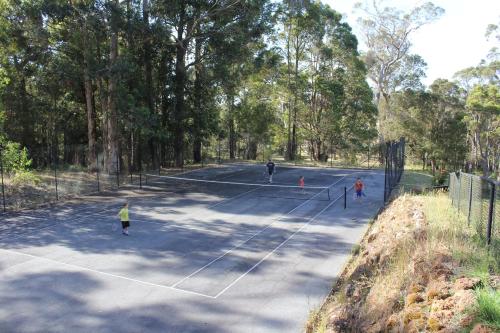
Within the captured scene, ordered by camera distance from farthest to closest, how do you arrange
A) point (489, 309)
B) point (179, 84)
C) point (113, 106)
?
point (179, 84) → point (113, 106) → point (489, 309)

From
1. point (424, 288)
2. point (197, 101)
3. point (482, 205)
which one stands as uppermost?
point (197, 101)

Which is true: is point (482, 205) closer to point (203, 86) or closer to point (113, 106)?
point (113, 106)

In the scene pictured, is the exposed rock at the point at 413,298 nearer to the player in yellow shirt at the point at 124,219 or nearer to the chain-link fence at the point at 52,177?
the player in yellow shirt at the point at 124,219

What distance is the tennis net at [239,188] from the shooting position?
23469 millimetres

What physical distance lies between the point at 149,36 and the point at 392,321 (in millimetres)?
29143

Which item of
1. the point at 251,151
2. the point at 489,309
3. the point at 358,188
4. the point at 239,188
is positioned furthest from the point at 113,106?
the point at 489,309

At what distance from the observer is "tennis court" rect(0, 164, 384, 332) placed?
29.1ft

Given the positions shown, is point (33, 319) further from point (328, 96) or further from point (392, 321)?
point (328, 96)

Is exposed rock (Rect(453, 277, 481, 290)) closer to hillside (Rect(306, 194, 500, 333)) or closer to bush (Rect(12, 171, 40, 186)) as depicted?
hillside (Rect(306, 194, 500, 333))

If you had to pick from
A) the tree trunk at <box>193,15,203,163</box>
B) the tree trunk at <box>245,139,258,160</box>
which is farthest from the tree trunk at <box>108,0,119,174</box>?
the tree trunk at <box>245,139,258,160</box>

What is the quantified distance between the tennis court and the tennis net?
93 cm

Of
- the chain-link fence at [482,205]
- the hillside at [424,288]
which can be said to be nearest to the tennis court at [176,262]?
the hillside at [424,288]

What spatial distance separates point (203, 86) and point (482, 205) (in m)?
30.0

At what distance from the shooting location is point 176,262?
12.3m
